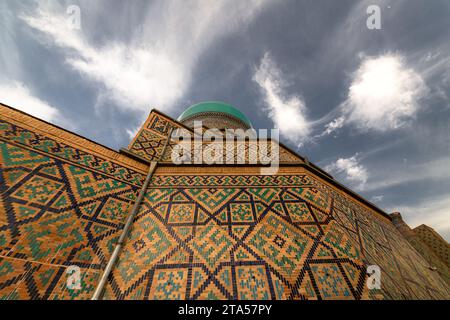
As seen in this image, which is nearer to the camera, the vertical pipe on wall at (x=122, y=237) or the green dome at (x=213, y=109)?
the vertical pipe on wall at (x=122, y=237)

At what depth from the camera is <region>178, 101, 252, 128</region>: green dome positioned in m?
8.74

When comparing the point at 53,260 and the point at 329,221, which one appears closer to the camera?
the point at 53,260

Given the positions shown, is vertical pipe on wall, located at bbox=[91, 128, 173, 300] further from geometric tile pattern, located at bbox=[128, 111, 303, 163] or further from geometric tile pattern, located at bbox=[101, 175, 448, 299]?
geometric tile pattern, located at bbox=[128, 111, 303, 163]

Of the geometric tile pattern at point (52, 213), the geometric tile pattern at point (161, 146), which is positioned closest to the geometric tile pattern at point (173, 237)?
the geometric tile pattern at point (52, 213)

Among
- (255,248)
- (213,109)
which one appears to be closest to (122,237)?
(255,248)

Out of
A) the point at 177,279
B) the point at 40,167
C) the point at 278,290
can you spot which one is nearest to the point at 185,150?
the point at 40,167

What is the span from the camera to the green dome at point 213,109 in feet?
28.7

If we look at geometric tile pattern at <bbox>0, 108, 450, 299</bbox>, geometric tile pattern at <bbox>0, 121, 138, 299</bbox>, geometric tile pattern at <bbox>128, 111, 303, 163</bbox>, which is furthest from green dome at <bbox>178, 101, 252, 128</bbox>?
geometric tile pattern at <bbox>0, 121, 138, 299</bbox>

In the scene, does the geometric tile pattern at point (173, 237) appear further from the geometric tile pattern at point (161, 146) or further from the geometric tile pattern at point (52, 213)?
the geometric tile pattern at point (161, 146)

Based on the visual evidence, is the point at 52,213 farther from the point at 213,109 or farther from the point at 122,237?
the point at 213,109

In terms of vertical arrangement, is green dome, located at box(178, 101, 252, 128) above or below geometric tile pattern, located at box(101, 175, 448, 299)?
above
